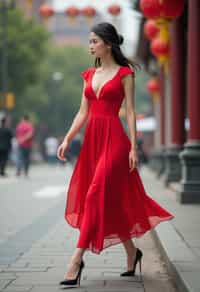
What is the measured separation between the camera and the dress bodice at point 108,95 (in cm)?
612

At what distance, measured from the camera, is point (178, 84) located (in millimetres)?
17172

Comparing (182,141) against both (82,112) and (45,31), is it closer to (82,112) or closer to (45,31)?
(82,112)

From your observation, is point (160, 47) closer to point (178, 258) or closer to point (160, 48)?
point (160, 48)

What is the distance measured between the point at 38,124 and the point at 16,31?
25320 millimetres

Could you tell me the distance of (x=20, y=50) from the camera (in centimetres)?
5775

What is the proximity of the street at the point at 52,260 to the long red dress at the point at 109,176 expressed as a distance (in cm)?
36

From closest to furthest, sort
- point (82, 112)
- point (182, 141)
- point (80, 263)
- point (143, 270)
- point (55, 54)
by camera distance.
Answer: point (80, 263) → point (82, 112) → point (143, 270) → point (182, 141) → point (55, 54)

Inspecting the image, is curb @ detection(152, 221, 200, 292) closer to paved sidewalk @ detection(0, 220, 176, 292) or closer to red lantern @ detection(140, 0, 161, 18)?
paved sidewalk @ detection(0, 220, 176, 292)

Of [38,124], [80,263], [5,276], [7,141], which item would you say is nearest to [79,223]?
[80,263]

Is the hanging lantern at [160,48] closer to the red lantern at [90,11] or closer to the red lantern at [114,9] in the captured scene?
the red lantern at [114,9]

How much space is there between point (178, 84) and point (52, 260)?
10.2 metres

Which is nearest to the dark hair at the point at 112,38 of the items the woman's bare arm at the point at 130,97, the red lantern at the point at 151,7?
the woman's bare arm at the point at 130,97

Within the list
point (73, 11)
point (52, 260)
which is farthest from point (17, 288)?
point (73, 11)

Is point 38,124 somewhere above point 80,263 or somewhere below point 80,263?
below
